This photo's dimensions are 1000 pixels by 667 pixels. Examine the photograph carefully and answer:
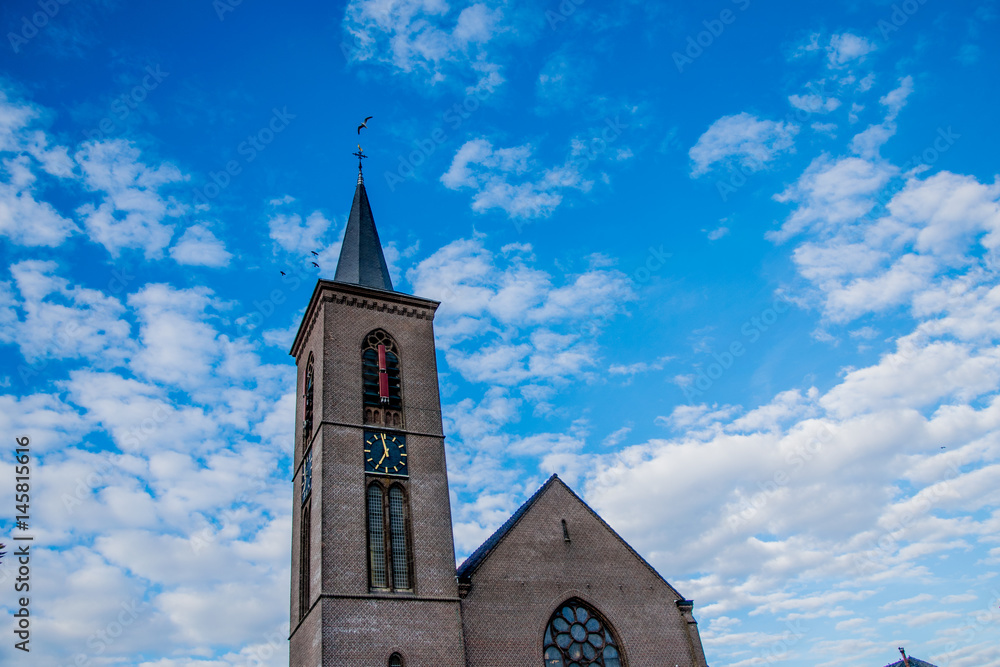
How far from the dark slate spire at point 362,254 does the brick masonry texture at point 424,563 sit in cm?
155

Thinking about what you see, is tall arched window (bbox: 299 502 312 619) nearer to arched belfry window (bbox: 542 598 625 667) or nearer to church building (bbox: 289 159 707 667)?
church building (bbox: 289 159 707 667)

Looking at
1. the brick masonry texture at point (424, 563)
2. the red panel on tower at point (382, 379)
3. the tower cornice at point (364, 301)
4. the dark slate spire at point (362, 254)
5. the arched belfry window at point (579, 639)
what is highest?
the dark slate spire at point (362, 254)

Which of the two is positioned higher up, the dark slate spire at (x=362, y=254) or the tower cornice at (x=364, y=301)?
the dark slate spire at (x=362, y=254)

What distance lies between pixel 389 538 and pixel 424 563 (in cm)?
138

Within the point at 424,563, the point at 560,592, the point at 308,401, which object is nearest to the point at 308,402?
the point at 308,401

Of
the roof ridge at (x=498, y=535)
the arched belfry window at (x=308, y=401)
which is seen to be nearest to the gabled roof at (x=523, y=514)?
the roof ridge at (x=498, y=535)

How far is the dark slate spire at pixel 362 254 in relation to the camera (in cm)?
3025

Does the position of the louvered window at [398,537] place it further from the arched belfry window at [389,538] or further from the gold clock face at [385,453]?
the gold clock face at [385,453]

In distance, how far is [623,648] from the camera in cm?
2484

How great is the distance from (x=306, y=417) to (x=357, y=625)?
9.11m

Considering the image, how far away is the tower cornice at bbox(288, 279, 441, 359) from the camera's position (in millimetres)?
28281

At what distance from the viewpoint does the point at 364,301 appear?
94.4ft

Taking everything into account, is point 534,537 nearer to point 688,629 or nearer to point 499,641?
point 499,641

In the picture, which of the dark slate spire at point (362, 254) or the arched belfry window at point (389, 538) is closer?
the arched belfry window at point (389, 538)
